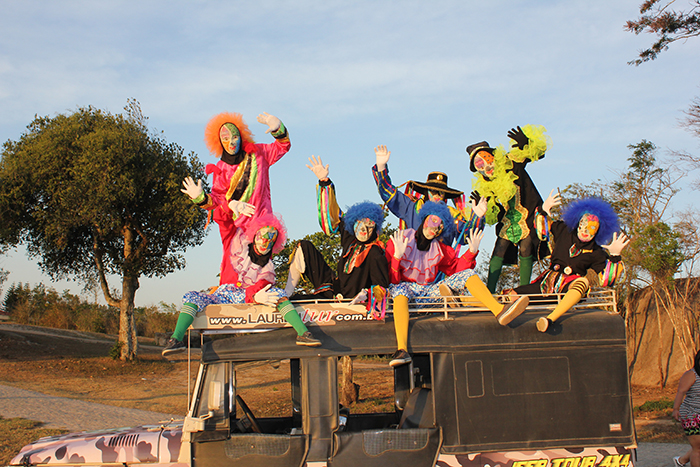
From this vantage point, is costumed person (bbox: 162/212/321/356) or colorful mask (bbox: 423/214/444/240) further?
colorful mask (bbox: 423/214/444/240)

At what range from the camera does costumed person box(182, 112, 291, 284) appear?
662 cm

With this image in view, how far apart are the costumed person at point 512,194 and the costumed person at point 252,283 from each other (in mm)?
2809

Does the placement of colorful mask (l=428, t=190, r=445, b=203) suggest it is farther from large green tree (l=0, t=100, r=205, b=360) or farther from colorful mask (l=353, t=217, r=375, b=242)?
large green tree (l=0, t=100, r=205, b=360)

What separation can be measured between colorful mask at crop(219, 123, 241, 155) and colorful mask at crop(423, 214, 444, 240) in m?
2.40

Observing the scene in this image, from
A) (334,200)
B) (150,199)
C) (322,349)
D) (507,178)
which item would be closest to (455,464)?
(322,349)

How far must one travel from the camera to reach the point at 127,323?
20234 mm

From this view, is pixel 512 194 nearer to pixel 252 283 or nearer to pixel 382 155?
pixel 382 155

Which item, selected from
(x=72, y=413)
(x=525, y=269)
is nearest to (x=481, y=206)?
(x=525, y=269)

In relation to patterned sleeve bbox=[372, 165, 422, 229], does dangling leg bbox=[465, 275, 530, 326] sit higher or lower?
lower

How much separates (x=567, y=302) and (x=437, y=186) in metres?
3.54

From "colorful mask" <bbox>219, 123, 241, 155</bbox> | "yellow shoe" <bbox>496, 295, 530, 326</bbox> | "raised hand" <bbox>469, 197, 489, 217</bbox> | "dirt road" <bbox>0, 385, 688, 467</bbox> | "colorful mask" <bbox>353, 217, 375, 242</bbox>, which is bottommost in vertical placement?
"dirt road" <bbox>0, 385, 688, 467</bbox>

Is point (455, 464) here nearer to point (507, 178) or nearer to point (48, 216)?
point (507, 178)

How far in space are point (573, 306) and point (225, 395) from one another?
2.99 meters

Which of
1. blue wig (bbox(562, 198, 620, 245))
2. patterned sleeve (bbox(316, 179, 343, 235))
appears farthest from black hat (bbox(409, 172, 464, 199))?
blue wig (bbox(562, 198, 620, 245))
